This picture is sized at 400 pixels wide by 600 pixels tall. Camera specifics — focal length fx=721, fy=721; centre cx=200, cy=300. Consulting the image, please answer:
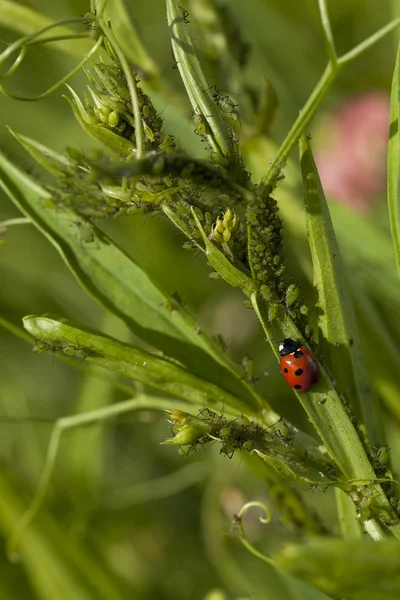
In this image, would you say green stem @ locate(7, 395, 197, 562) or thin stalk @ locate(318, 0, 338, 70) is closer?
thin stalk @ locate(318, 0, 338, 70)

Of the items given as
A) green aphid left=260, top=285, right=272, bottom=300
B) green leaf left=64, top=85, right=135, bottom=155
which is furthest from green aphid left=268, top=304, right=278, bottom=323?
green leaf left=64, top=85, right=135, bottom=155

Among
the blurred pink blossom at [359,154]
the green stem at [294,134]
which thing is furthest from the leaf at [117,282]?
the blurred pink blossom at [359,154]

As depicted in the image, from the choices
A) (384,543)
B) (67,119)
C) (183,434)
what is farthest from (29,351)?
(384,543)

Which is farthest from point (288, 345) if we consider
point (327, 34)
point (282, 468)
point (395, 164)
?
point (327, 34)

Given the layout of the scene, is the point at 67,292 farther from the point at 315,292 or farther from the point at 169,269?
the point at 315,292

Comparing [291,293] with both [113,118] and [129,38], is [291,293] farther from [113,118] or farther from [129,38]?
[129,38]

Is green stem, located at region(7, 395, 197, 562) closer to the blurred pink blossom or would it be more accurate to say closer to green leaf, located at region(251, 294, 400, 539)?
green leaf, located at region(251, 294, 400, 539)

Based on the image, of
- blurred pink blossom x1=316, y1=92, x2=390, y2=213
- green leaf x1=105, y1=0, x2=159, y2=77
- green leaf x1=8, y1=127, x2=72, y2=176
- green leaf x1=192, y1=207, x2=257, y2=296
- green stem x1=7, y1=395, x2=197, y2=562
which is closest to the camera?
green leaf x1=192, y1=207, x2=257, y2=296
